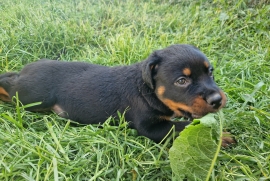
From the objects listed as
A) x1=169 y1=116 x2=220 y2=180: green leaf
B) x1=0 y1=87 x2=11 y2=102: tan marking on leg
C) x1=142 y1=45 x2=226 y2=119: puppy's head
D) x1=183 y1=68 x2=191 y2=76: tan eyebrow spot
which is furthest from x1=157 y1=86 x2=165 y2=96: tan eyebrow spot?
x1=0 y1=87 x2=11 y2=102: tan marking on leg

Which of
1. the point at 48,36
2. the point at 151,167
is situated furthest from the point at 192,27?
the point at 151,167

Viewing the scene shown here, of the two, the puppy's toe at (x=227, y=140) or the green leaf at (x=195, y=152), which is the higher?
the green leaf at (x=195, y=152)

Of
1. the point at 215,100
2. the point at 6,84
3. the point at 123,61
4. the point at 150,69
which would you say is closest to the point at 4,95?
the point at 6,84

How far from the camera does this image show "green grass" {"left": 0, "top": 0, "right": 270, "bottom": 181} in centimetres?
273

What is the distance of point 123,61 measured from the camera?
497 cm

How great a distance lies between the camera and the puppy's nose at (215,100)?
285 centimetres

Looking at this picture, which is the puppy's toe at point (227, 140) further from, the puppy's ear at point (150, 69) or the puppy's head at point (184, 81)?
the puppy's ear at point (150, 69)

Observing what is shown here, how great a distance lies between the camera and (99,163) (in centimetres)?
271

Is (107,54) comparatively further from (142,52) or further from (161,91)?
(161,91)

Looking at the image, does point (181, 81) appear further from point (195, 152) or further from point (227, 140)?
point (195, 152)

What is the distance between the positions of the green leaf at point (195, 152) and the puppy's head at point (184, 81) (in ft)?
1.75

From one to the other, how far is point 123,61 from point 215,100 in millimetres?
2378

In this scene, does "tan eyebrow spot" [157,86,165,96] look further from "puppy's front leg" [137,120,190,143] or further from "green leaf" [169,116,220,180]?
"green leaf" [169,116,220,180]

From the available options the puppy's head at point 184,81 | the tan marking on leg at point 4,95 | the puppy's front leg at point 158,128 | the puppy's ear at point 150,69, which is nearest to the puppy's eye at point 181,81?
the puppy's head at point 184,81
